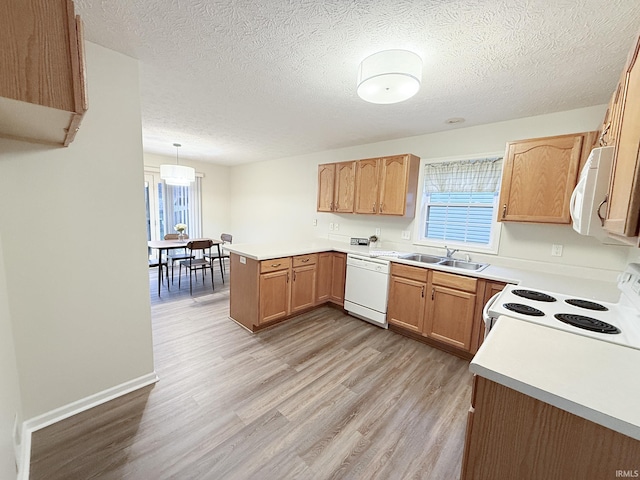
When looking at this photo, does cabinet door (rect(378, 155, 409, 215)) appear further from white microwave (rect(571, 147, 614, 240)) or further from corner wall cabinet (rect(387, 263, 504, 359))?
white microwave (rect(571, 147, 614, 240))

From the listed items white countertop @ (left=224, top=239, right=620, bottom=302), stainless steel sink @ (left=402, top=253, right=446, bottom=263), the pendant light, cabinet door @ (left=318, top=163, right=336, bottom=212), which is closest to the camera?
white countertop @ (left=224, top=239, right=620, bottom=302)

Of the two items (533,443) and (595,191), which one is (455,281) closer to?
(595,191)

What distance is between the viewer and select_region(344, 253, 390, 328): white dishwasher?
298 centimetres

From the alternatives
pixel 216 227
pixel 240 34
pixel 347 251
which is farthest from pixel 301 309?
pixel 216 227

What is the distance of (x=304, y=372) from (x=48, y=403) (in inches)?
66.2

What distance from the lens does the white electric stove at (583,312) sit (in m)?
1.21

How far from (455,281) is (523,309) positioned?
1.02 meters

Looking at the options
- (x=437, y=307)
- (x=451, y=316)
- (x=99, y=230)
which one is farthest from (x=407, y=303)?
(x=99, y=230)

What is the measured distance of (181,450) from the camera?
143 cm

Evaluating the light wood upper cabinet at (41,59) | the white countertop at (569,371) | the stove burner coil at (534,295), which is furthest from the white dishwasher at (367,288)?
the light wood upper cabinet at (41,59)

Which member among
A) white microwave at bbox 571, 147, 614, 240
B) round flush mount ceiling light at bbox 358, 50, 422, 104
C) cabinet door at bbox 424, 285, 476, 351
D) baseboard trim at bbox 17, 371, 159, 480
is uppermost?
round flush mount ceiling light at bbox 358, 50, 422, 104

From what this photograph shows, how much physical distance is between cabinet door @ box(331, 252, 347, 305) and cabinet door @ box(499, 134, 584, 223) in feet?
6.04

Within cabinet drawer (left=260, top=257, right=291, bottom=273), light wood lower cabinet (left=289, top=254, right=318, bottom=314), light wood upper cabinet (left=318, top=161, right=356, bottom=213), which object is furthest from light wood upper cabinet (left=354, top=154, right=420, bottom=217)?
cabinet drawer (left=260, top=257, right=291, bottom=273)

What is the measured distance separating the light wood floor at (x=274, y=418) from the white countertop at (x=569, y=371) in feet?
2.90
